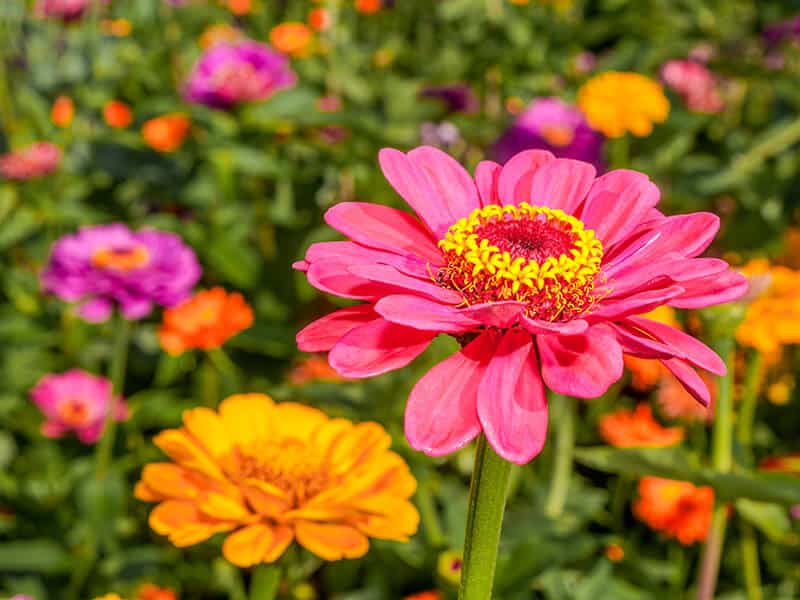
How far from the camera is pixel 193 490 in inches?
22.0

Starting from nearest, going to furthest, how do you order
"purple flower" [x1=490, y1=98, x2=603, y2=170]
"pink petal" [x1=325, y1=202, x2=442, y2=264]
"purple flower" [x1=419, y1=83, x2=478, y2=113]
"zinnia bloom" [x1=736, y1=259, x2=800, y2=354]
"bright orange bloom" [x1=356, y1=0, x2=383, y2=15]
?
"pink petal" [x1=325, y1=202, x2=442, y2=264], "zinnia bloom" [x1=736, y1=259, x2=800, y2=354], "purple flower" [x1=490, y1=98, x2=603, y2=170], "purple flower" [x1=419, y1=83, x2=478, y2=113], "bright orange bloom" [x1=356, y1=0, x2=383, y2=15]

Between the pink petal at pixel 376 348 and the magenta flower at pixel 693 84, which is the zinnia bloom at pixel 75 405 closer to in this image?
the pink petal at pixel 376 348

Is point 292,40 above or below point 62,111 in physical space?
above

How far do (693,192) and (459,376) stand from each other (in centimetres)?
119

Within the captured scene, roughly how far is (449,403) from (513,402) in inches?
1.2

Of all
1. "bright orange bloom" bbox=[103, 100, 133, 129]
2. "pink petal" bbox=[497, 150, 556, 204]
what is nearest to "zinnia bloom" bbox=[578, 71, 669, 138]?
"bright orange bloom" bbox=[103, 100, 133, 129]

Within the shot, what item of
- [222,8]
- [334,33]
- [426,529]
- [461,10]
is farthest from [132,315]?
[222,8]

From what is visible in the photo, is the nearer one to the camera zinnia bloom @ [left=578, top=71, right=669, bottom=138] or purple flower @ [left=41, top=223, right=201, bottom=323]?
purple flower @ [left=41, top=223, right=201, bottom=323]

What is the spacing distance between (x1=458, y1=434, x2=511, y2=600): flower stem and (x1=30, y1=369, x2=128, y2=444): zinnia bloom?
910mm

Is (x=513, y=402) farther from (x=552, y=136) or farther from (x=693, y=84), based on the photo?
(x=693, y=84)

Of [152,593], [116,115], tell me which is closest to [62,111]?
[116,115]

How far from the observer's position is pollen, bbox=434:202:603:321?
48 cm

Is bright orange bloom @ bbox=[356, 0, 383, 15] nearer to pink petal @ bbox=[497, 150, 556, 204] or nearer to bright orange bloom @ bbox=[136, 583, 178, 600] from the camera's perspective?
bright orange bloom @ bbox=[136, 583, 178, 600]

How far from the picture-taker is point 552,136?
1530 mm
